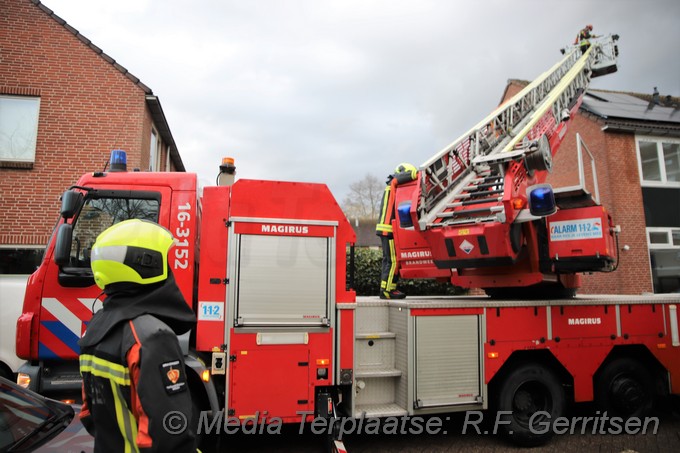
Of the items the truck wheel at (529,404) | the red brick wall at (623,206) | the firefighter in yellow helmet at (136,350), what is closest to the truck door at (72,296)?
the firefighter in yellow helmet at (136,350)

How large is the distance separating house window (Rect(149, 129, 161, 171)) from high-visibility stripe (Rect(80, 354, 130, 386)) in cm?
1190

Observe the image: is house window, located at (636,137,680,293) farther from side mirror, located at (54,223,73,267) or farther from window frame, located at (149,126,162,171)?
side mirror, located at (54,223,73,267)

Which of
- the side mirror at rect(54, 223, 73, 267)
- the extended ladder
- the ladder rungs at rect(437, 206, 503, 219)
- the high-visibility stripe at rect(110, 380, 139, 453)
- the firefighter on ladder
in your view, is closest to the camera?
the high-visibility stripe at rect(110, 380, 139, 453)

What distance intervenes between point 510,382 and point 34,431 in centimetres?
439

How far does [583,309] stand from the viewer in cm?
540

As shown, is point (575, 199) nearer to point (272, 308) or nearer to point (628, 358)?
point (628, 358)

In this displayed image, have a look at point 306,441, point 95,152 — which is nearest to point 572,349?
point 306,441

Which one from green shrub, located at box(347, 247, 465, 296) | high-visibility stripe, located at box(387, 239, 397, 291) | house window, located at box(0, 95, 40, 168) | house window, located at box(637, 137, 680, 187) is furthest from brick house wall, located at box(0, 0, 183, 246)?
house window, located at box(637, 137, 680, 187)

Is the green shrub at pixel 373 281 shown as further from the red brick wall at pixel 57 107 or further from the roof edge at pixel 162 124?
the roof edge at pixel 162 124

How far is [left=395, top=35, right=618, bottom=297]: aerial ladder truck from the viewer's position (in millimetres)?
5191

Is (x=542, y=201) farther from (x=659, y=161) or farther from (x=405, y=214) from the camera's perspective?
(x=659, y=161)

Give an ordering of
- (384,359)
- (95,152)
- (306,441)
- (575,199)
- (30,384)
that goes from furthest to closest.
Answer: (95,152) → (575,199) → (306,441) → (384,359) → (30,384)

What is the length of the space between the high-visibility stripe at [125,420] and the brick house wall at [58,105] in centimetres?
1002

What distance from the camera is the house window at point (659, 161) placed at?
623 inches
